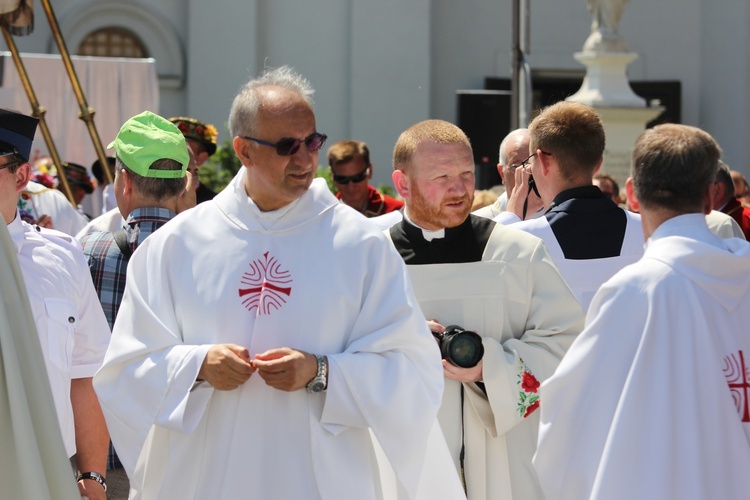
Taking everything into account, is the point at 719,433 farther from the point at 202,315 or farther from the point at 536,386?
the point at 202,315

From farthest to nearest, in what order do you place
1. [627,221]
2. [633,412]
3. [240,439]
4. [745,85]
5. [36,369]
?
[745,85], [627,221], [240,439], [633,412], [36,369]

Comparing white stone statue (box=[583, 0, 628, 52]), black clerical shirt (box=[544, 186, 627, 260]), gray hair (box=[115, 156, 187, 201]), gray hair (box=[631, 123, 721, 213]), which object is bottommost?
black clerical shirt (box=[544, 186, 627, 260])

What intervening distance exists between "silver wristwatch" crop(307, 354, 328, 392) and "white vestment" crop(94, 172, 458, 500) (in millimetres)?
25

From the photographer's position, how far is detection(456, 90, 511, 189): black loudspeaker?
49.8 ft

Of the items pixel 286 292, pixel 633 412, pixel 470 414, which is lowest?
pixel 470 414

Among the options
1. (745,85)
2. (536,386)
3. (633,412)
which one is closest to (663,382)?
(633,412)

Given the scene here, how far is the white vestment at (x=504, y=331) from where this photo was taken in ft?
14.2

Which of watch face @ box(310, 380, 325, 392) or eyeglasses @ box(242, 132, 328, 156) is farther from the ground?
eyeglasses @ box(242, 132, 328, 156)

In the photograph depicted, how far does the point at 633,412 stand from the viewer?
337 cm

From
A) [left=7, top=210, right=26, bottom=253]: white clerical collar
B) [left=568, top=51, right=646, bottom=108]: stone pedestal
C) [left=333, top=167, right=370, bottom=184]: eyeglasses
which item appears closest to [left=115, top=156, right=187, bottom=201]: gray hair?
[left=7, top=210, right=26, bottom=253]: white clerical collar

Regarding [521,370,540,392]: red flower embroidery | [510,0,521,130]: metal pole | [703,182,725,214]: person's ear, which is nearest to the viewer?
[703,182,725,214]: person's ear

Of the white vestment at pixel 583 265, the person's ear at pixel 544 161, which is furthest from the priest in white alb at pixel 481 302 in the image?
the person's ear at pixel 544 161

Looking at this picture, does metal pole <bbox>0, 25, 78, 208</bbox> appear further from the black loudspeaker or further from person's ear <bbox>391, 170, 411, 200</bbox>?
the black loudspeaker

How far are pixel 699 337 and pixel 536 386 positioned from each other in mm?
1068
